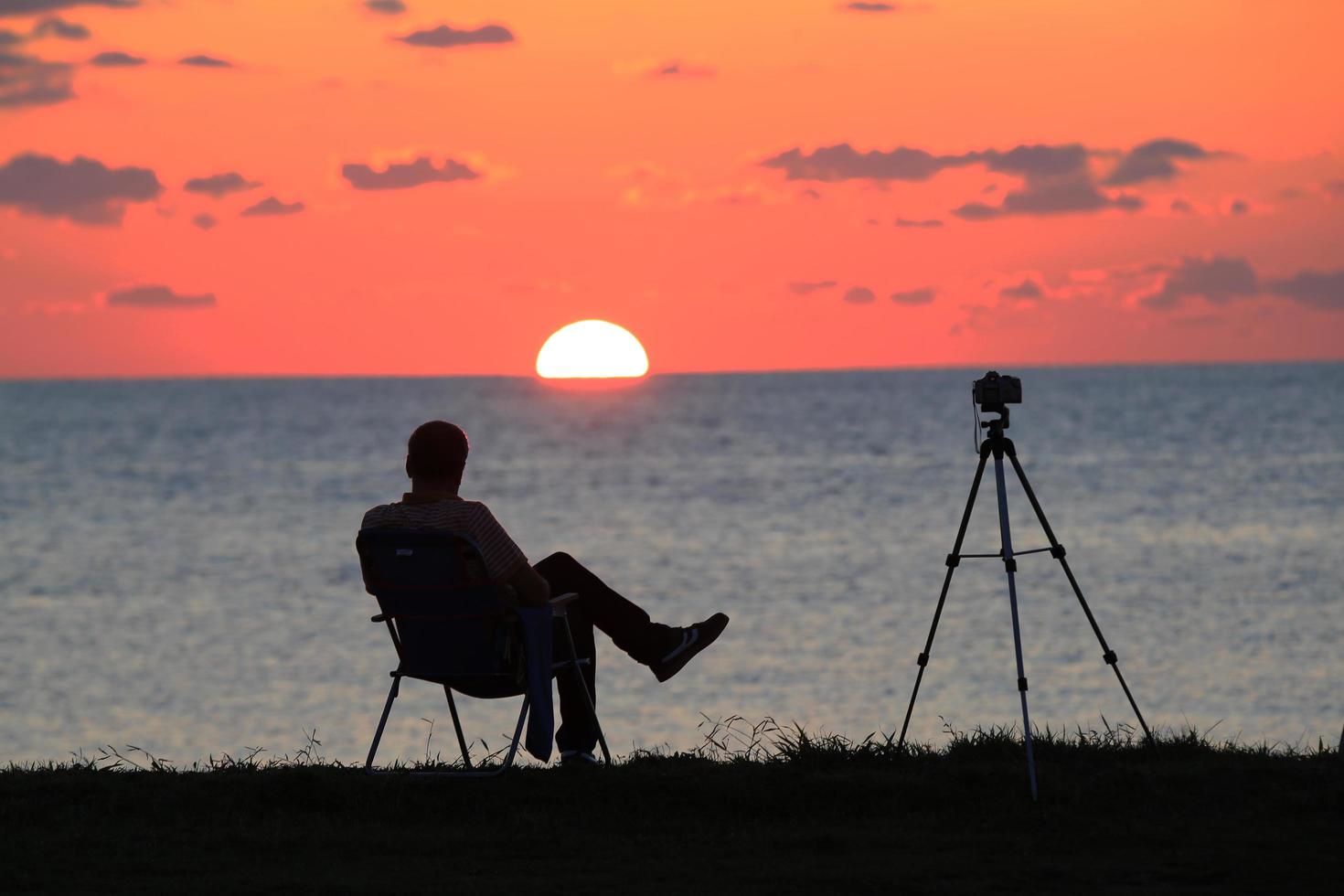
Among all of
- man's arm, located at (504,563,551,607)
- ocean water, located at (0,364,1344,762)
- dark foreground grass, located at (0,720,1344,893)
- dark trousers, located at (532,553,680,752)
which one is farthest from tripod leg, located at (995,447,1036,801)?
ocean water, located at (0,364,1344,762)

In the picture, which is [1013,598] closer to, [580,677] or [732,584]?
[580,677]

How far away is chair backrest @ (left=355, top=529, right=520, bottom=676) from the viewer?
20.8 feet

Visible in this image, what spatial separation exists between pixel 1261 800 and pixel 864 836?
1.44 meters

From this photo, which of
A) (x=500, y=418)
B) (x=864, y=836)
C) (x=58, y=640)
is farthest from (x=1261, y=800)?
(x=500, y=418)

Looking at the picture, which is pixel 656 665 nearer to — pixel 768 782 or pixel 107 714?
Result: pixel 768 782

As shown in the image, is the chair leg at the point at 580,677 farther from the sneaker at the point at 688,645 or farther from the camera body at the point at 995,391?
the camera body at the point at 995,391

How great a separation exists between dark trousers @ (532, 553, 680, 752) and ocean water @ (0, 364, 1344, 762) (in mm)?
7227

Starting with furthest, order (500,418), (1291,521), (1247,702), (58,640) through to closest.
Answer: (500,418)
(1291,521)
(58,640)
(1247,702)

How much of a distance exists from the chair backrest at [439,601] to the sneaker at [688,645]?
0.75m

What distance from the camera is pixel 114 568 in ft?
105

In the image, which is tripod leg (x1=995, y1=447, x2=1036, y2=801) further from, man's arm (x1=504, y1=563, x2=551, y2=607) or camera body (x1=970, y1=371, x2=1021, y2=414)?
man's arm (x1=504, y1=563, x2=551, y2=607)

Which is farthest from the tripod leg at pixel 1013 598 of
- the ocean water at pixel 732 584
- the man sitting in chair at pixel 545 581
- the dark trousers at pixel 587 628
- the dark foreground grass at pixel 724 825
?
the ocean water at pixel 732 584

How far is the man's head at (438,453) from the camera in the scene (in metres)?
6.58

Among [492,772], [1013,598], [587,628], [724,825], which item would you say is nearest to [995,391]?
[1013,598]
